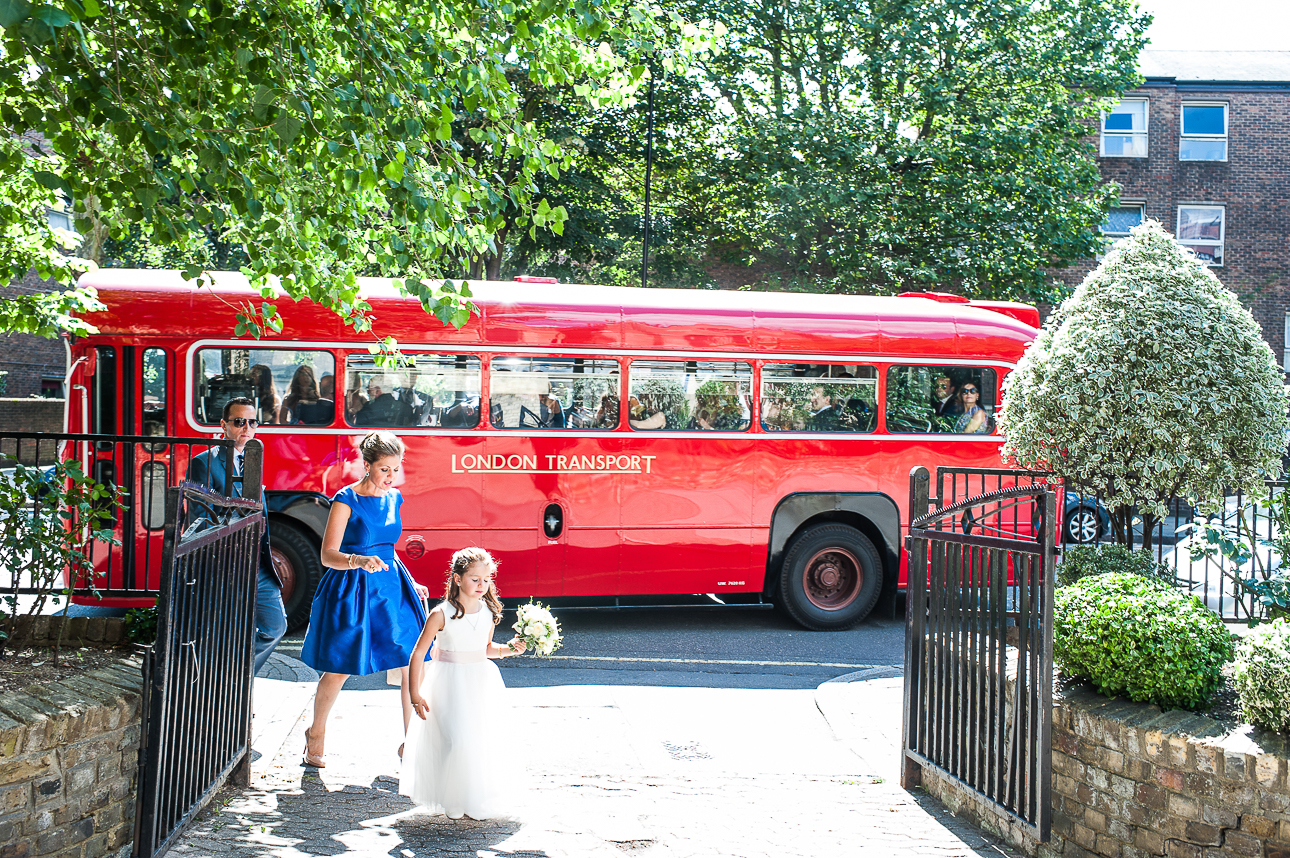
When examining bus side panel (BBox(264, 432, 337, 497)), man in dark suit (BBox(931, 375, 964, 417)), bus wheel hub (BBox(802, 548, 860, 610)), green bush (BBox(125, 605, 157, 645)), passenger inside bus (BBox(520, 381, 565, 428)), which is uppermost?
man in dark suit (BBox(931, 375, 964, 417))

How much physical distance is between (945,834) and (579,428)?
5184 mm

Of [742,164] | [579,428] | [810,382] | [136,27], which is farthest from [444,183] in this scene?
[742,164]

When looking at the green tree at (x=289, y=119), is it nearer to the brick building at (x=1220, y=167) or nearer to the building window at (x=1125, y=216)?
the building window at (x=1125, y=216)

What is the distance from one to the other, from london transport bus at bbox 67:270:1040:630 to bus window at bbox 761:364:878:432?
2 centimetres

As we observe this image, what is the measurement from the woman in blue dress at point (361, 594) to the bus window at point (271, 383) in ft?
12.0

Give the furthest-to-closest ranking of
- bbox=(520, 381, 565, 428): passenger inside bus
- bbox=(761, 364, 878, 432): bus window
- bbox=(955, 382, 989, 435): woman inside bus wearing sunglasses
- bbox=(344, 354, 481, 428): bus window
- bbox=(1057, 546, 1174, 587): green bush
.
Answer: bbox=(955, 382, 989, 435): woman inside bus wearing sunglasses
bbox=(761, 364, 878, 432): bus window
bbox=(520, 381, 565, 428): passenger inside bus
bbox=(344, 354, 481, 428): bus window
bbox=(1057, 546, 1174, 587): green bush

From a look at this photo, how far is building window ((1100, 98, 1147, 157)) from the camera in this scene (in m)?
30.1

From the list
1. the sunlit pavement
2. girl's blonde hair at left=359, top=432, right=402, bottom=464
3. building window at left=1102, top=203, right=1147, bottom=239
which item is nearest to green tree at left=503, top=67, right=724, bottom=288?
the sunlit pavement

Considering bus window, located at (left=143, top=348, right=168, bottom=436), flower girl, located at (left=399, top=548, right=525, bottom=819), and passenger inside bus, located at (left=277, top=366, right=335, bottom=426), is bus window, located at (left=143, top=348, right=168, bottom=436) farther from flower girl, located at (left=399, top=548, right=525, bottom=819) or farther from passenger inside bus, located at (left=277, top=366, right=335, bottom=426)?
flower girl, located at (left=399, top=548, right=525, bottom=819)

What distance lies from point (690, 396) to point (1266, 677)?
5.82 metres

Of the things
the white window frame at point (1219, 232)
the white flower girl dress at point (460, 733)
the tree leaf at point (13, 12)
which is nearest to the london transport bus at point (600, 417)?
the white flower girl dress at point (460, 733)

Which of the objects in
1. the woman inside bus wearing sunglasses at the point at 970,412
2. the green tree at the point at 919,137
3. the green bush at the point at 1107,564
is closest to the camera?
the green bush at the point at 1107,564

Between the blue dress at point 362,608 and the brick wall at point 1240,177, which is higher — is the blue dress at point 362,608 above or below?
below

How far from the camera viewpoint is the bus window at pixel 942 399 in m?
9.61
